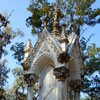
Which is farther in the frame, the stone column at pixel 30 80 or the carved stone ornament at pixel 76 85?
the carved stone ornament at pixel 76 85

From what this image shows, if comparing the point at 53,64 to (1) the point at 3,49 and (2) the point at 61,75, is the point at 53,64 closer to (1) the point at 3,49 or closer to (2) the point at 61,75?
(2) the point at 61,75

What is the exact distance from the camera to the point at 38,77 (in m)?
10.2

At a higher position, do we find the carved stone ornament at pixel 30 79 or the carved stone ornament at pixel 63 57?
the carved stone ornament at pixel 63 57

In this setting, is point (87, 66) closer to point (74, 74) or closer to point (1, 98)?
point (74, 74)

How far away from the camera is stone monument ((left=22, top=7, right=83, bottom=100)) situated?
30.4 ft

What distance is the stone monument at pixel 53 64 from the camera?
364 inches

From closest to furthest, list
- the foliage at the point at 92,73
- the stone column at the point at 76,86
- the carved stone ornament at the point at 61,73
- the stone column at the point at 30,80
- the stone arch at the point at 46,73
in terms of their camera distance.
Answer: the carved stone ornament at the point at 61,73 → the stone arch at the point at 46,73 → the stone column at the point at 30,80 → the stone column at the point at 76,86 → the foliage at the point at 92,73

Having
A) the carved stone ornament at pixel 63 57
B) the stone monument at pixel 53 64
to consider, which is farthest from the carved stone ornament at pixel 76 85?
the carved stone ornament at pixel 63 57

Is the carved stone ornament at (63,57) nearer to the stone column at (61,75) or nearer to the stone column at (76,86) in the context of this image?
the stone column at (61,75)

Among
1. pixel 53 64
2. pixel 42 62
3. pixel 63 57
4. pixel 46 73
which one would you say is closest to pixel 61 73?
pixel 63 57

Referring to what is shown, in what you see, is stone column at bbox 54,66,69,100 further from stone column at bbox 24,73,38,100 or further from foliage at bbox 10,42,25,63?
foliage at bbox 10,42,25,63

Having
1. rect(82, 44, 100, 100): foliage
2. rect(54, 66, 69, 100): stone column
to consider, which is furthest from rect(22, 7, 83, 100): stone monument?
rect(82, 44, 100, 100): foliage

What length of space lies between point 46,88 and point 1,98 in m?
13.0

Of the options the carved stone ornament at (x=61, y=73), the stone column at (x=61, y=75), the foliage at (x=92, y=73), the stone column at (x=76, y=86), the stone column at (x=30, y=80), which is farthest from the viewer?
the foliage at (x=92, y=73)
